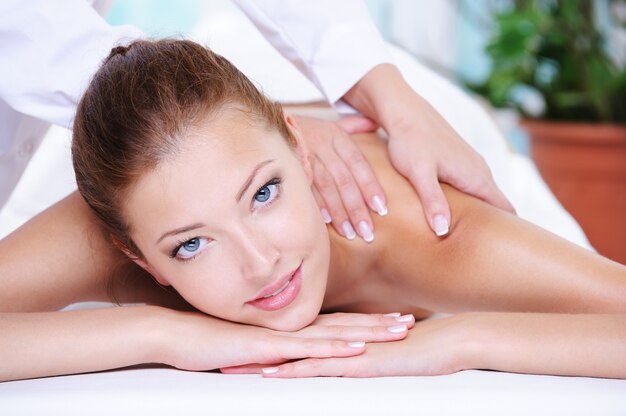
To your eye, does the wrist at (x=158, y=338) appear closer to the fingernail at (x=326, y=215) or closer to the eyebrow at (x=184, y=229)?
the eyebrow at (x=184, y=229)

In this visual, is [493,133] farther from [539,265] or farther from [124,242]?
[124,242]

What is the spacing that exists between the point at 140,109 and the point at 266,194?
22cm

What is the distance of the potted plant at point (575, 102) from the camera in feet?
11.5

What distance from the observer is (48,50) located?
5.00 ft

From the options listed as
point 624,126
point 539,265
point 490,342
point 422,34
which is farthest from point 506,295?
point 422,34

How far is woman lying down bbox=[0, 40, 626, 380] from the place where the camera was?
1.19 meters

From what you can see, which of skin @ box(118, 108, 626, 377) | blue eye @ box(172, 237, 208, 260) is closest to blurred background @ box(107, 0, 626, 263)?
skin @ box(118, 108, 626, 377)

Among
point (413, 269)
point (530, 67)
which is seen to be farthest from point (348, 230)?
point (530, 67)

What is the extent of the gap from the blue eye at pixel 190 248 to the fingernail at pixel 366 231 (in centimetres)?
39

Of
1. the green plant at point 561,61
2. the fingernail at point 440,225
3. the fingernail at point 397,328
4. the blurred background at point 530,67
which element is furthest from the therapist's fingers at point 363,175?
the green plant at point 561,61

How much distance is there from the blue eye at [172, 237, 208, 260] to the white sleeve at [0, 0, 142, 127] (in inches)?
16.7

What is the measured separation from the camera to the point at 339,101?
1775mm

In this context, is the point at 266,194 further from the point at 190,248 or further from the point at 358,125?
the point at 358,125

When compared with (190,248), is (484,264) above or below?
below
